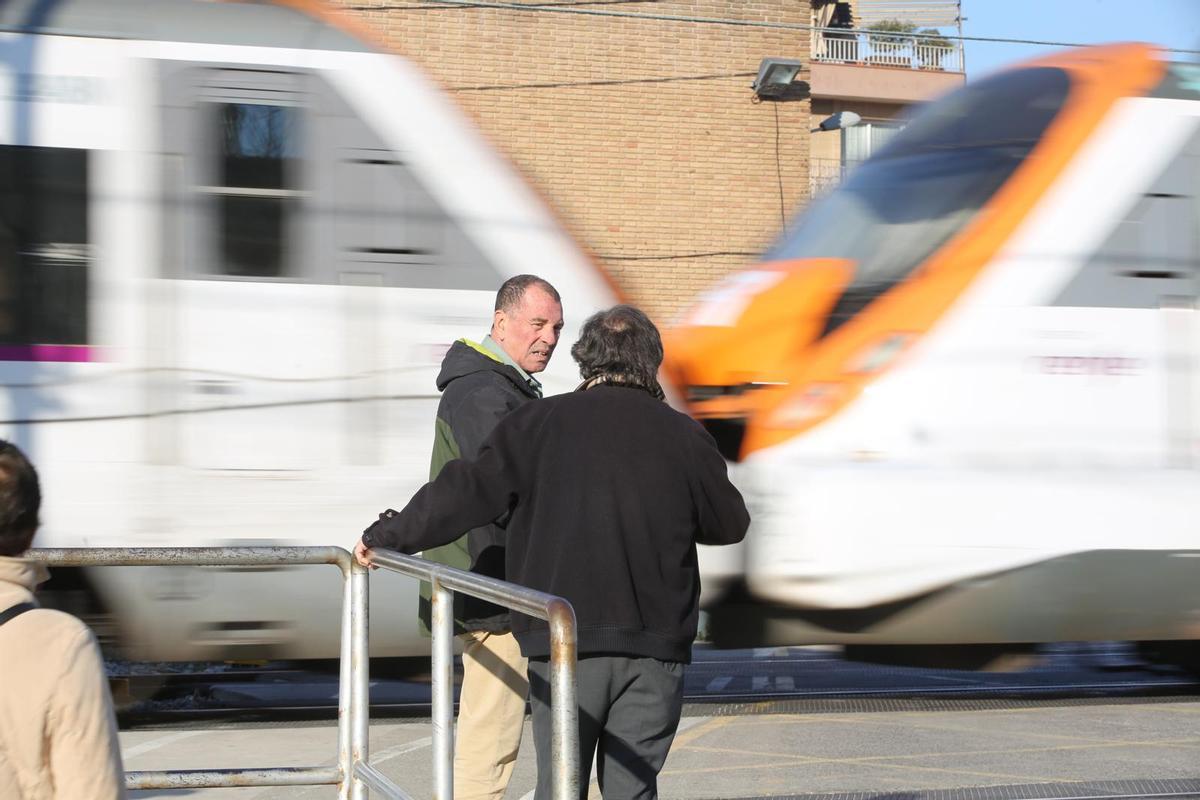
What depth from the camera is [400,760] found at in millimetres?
6012

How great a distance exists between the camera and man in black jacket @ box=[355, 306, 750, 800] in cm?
358

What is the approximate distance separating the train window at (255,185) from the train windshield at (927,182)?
256 centimetres

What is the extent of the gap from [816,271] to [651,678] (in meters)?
3.83

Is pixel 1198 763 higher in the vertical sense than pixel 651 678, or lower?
lower

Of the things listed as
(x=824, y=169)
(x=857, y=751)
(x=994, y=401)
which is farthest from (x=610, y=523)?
(x=824, y=169)

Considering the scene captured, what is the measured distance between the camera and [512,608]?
117 inches

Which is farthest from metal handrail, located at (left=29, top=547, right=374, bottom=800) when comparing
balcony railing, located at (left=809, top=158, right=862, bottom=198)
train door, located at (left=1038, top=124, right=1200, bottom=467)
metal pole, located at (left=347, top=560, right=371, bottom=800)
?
balcony railing, located at (left=809, top=158, right=862, bottom=198)

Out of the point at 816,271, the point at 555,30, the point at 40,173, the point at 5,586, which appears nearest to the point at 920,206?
the point at 816,271

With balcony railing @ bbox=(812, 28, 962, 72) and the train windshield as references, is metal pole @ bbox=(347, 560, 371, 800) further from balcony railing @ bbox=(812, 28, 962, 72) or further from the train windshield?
balcony railing @ bbox=(812, 28, 962, 72)

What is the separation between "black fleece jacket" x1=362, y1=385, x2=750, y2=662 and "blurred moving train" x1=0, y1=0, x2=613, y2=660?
2.67 meters

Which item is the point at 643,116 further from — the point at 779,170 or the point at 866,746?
the point at 866,746

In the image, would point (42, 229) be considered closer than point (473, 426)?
No

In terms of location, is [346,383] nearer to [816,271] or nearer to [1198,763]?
[816,271]

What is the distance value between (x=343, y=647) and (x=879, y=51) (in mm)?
22854
